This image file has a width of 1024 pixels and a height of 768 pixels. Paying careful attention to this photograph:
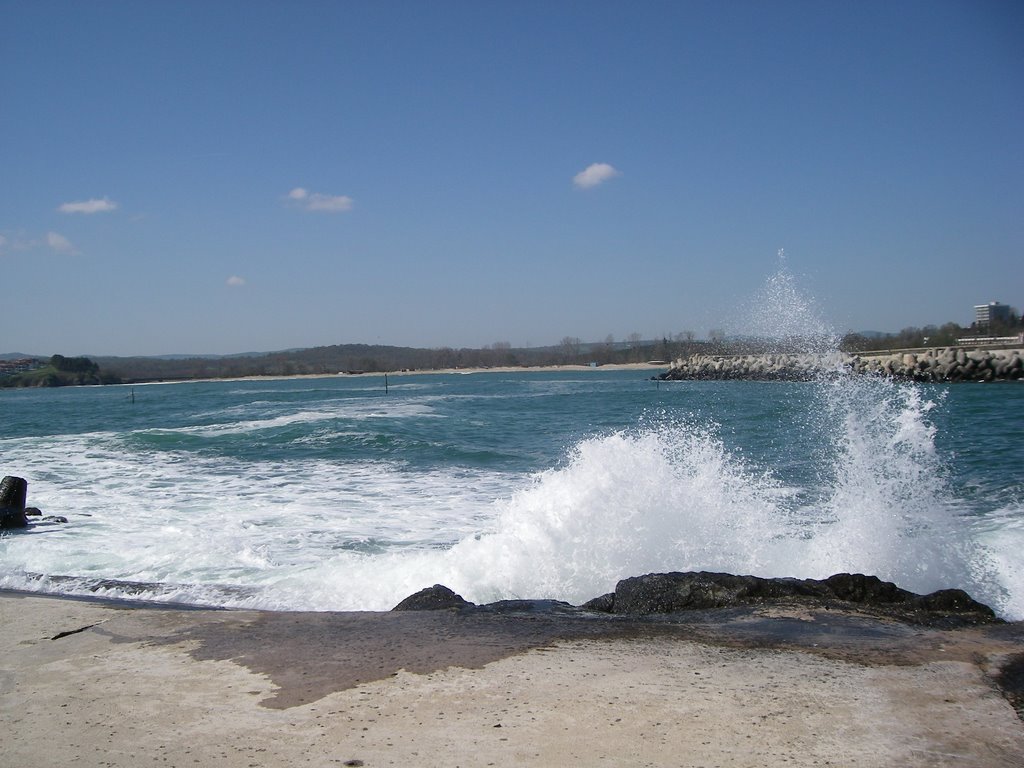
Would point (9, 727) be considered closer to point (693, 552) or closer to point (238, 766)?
point (238, 766)

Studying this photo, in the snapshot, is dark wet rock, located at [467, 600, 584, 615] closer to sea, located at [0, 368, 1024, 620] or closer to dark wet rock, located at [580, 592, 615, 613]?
dark wet rock, located at [580, 592, 615, 613]

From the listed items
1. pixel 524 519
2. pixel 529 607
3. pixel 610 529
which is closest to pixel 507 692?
pixel 529 607

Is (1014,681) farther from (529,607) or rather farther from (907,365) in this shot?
(907,365)

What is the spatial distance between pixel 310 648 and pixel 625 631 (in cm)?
242

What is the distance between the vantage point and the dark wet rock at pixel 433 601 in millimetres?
7098

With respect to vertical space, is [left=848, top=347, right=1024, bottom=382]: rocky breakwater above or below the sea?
above

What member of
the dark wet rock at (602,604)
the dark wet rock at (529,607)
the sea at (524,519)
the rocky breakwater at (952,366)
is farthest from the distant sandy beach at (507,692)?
the rocky breakwater at (952,366)

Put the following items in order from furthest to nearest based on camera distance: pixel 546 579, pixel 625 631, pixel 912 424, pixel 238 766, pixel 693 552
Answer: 1. pixel 912 424
2. pixel 693 552
3. pixel 546 579
4. pixel 625 631
5. pixel 238 766

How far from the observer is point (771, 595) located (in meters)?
6.82

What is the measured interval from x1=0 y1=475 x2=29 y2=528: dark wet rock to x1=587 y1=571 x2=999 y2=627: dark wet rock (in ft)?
31.8

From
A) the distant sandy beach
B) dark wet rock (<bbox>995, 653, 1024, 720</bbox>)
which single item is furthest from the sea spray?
dark wet rock (<bbox>995, 653, 1024, 720</bbox>)

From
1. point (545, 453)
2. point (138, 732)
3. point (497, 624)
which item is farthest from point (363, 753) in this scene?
point (545, 453)

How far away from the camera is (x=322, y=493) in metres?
14.7

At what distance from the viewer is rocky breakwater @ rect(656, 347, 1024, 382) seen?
158 ft
